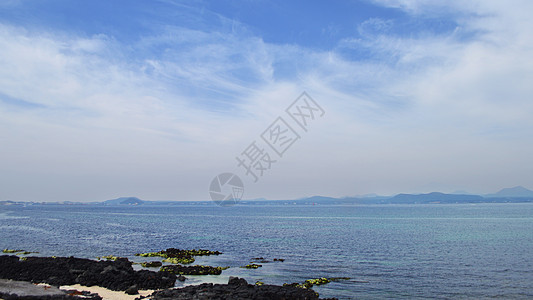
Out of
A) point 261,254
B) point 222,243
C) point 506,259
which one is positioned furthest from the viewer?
point 222,243

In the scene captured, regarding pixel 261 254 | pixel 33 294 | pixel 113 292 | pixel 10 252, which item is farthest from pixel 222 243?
pixel 33 294

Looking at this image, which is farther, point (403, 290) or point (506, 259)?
point (506, 259)

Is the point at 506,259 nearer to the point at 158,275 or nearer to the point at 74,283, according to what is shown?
the point at 158,275

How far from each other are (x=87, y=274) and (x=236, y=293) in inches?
576

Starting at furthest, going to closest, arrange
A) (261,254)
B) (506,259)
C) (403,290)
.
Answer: (261,254), (506,259), (403,290)

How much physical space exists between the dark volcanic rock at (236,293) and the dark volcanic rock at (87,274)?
16.0ft

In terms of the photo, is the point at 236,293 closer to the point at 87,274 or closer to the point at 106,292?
the point at 106,292

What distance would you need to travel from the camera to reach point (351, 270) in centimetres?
3738

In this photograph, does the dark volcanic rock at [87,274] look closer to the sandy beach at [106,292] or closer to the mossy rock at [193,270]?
the sandy beach at [106,292]

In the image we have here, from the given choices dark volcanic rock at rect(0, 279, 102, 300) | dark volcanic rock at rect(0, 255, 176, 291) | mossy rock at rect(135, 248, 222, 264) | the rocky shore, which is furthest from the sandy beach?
mossy rock at rect(135, 248, 222, 264)

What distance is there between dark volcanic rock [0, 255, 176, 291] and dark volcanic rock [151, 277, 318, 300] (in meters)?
4.88

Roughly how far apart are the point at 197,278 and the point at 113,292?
8.19m

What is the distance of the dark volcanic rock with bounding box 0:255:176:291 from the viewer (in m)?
29.5

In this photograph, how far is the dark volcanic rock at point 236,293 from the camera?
79.3 feet
